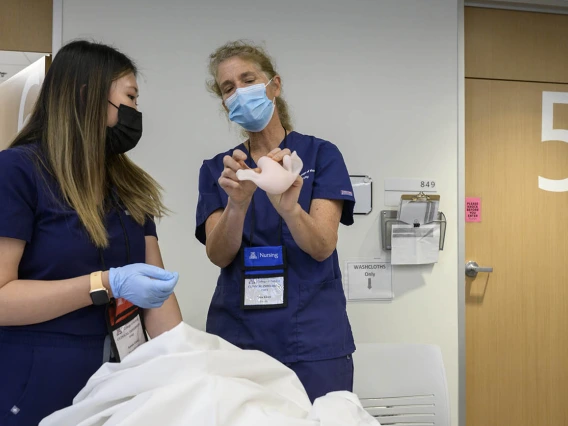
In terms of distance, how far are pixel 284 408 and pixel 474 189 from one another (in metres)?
2.23

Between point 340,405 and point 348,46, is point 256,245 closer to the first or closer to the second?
point 340,405

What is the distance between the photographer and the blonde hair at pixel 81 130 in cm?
109

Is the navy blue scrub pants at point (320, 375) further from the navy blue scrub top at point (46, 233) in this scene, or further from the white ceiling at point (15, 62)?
the white ceiling at point (15, 62)

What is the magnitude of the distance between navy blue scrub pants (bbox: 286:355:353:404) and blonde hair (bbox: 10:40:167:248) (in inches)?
24.0

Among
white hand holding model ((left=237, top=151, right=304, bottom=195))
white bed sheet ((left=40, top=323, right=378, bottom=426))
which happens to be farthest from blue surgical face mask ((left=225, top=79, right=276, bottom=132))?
white bed sheet ((left=40, top=323, right=378, bottom=426))

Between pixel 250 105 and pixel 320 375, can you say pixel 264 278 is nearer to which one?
pixel 320 375

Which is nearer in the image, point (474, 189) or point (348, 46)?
point (348, 46)

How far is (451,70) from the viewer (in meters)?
2.60

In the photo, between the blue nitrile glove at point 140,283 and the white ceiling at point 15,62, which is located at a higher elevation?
the white ceiling at point 15,62

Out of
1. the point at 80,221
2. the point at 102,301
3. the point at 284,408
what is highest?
the point at 80,221

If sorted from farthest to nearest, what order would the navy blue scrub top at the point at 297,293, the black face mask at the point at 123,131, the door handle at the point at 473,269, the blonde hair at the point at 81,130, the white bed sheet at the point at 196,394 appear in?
the door handle at the point at 473,269, the navy blue scrub top at the point at 297,293, the black face mask at the point at 123,131, the blonde hair at the point at 81,130, the white bed sheet at the point at 196,394

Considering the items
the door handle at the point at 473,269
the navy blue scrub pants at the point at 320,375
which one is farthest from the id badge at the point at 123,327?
the door handle at the point at 473,269

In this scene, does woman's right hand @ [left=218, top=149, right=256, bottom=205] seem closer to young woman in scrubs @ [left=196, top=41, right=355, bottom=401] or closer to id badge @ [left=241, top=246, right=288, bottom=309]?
young woman in scrubs @ [left=196, top=41, right=355, bottom=401]

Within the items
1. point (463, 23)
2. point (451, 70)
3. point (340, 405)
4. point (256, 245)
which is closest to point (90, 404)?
point (340, 405)
